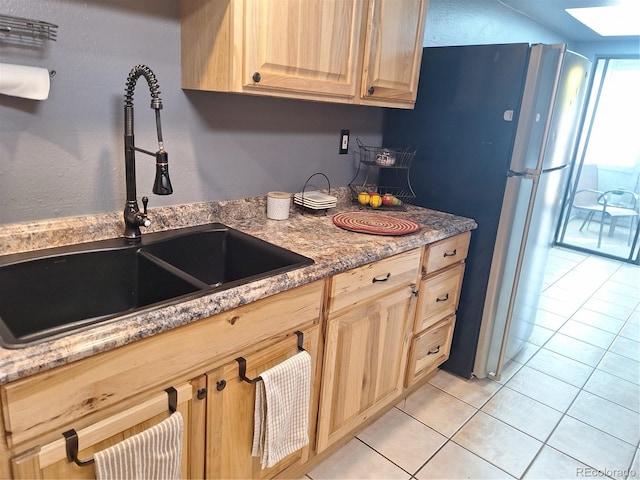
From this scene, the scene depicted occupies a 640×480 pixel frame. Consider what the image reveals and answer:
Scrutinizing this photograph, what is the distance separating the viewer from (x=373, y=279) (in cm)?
164

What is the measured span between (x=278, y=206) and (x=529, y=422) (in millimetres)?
1569

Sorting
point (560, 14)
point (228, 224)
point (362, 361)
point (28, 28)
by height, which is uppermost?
point (560, 14)

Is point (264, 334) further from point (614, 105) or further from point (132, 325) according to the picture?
point (614, 105)

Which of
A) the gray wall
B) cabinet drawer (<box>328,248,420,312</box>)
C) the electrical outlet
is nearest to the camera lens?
the gray wall

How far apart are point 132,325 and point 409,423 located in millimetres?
1522

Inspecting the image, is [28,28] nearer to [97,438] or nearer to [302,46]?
[302,46]

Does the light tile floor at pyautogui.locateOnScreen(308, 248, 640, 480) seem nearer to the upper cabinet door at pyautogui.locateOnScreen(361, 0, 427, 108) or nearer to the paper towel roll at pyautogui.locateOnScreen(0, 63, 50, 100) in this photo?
the upper cabinet door at pyautogui.locateOnScreen(361, 0, 427, 108)

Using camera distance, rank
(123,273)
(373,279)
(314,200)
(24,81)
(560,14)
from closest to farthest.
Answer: (24,81)
(123,273)
(373,279)
(314,200)
(560,14)

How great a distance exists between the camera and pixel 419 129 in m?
2.32

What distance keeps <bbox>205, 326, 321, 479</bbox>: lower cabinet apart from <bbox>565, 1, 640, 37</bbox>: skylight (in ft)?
10.5

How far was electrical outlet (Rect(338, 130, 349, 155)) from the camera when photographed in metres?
2.23

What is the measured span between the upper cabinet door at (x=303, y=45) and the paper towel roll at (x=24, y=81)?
56 cm

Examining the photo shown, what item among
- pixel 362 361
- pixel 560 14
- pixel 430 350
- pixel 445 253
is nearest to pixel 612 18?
pixel 560 14

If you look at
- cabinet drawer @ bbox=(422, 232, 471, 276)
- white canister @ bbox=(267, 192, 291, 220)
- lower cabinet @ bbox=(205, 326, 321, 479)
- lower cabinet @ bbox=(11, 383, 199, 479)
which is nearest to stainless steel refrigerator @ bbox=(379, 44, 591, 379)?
cabinet drawer @ bbox=(422, 232, 471, 276)
